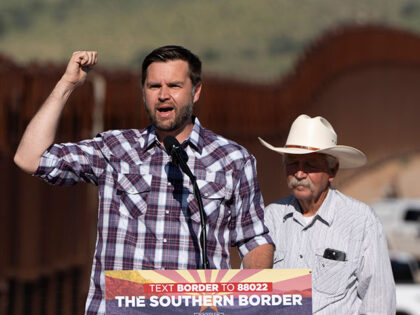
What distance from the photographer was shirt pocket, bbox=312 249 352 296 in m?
3.88

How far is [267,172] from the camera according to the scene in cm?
995

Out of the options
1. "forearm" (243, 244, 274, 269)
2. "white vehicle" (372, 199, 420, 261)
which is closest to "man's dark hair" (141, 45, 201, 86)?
"forearm" (243, 244, 274, 269)

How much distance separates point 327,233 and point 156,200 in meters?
0.96

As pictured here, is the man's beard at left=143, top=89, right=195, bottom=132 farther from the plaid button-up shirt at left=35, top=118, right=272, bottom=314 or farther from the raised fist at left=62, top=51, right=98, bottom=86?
the raised fist at left=62, top=51, right=98, bottom=86

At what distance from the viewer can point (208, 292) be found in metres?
2.81

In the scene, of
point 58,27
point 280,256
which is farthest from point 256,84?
point 58,27

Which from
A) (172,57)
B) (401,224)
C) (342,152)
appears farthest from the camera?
(401,224)

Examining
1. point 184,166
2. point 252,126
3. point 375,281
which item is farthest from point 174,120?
point 252,126

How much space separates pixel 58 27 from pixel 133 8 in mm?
7105

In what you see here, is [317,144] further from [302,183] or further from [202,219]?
[202,219]

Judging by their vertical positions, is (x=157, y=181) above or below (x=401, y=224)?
below

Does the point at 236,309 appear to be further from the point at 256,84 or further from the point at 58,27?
the point at 58,27

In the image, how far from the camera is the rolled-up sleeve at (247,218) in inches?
136

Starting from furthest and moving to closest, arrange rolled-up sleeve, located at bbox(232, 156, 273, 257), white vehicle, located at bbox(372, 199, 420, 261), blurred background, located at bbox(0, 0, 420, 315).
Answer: white vehicle, located at bbox(372, 199, 420, 261)
blurred background, located at bbox(0, 0, 420, 315)
rolled-up sleeve, located at bbox(232, 156, 273, 257)
